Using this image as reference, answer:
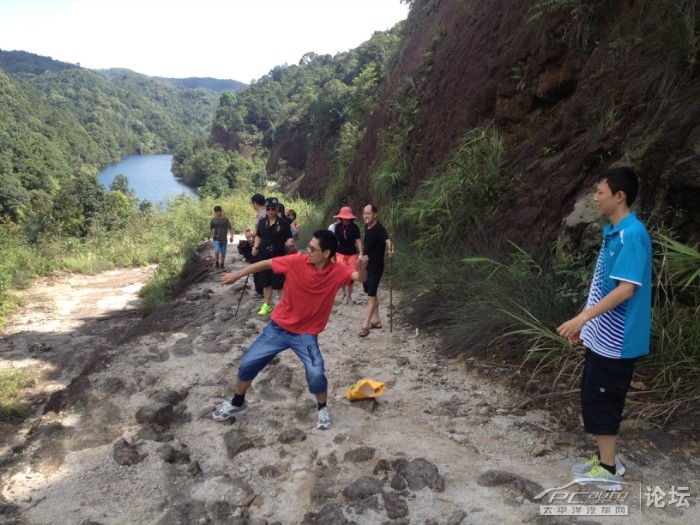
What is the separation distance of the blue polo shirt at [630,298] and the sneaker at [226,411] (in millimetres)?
2804

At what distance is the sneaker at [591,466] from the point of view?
9.62ft

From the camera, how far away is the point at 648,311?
2.60 m

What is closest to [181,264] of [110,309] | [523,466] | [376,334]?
[110,309]

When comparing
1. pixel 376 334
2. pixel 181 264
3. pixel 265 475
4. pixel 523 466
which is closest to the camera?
pixel 523 466

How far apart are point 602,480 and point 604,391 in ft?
1.83

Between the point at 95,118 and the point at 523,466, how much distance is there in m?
132

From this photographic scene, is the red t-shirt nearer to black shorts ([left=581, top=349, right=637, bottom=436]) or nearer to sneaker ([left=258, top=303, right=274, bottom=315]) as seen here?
black shorts ([left=581, top=349, right=637, bottom=436])

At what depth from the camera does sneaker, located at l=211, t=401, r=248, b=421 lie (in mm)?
4199

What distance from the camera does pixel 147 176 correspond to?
312ft

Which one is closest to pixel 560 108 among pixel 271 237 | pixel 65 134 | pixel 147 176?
pixel 271 237

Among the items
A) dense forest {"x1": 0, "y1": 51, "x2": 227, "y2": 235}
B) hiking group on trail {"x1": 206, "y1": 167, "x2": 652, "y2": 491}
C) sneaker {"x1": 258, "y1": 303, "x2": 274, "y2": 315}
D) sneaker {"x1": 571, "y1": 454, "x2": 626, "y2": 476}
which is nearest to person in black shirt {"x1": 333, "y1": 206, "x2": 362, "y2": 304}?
sneaker {"x1": 258, "y1": 303, "x2": 274, "y2": 315}

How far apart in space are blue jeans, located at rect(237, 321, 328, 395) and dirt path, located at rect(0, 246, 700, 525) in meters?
0.43

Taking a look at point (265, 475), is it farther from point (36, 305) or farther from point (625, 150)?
point (36, 305)

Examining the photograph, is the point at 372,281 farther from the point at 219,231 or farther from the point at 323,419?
the point at 219,231
